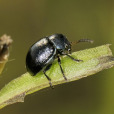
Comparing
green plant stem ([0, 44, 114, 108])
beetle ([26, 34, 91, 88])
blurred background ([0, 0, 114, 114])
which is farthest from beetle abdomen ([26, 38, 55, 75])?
blurred background ([0, 0, 114, 114])

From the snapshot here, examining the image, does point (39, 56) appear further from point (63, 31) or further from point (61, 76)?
point (63, 31)

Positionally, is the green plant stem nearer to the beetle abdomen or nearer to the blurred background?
the beetle abdomen

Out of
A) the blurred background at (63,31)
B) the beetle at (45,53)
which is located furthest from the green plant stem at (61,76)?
the blurred background at (63,31)

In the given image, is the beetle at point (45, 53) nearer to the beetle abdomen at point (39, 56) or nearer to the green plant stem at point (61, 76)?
the beetle abdomen at point (39, 56)

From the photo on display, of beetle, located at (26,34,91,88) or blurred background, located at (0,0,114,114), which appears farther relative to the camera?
blurred background, located at (0,0,114,114)

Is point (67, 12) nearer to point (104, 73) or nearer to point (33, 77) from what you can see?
point (104, 73)
